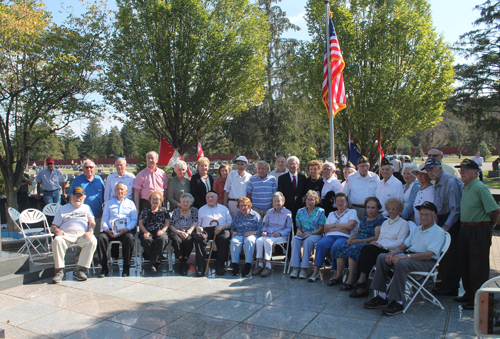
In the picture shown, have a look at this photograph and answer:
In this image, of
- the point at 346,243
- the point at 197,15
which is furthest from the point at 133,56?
the point at 346,243

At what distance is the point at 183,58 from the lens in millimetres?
13125

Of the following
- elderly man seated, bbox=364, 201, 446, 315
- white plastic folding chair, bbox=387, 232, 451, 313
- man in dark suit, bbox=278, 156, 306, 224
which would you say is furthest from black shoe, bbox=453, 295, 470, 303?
man in dark suit, bbox=278, 156, 306, 224

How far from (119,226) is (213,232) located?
5.26 ft

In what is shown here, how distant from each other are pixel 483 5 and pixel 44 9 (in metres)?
17.1

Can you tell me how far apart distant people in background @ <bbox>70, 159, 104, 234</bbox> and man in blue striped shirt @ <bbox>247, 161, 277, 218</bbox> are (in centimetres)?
286

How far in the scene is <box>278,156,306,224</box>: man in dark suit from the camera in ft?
21.2

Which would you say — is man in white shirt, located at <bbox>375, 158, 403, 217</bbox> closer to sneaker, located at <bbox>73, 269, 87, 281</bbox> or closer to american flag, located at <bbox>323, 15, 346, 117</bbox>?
american flag, located at <bbox>323, 15, 346, 117</bbox>

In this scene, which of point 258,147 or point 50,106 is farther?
point 258,147

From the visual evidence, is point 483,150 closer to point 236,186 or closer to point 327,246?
point 236,186

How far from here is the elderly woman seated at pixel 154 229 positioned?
6.08m

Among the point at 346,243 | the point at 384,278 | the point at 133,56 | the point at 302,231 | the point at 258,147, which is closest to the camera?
the point at 384,278

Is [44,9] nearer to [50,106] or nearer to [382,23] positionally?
[50,106]

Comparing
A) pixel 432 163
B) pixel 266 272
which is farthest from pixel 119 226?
pixel 432 163

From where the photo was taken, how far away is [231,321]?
4.07 meters
